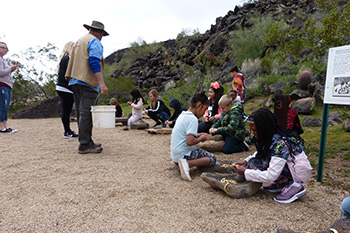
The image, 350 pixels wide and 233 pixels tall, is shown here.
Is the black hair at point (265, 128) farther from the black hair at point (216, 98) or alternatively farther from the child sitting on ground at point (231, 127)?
the black hair at point (216, 98)

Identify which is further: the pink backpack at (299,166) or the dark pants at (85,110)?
the dark pants at (85,110)

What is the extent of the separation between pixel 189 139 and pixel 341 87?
1665 mm

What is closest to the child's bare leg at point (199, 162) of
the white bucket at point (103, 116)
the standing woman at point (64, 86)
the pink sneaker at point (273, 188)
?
the pink sneaker at point (273, 188)

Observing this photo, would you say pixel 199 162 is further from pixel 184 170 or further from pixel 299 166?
pixel 299 166

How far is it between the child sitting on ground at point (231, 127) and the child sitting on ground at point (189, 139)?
102cm

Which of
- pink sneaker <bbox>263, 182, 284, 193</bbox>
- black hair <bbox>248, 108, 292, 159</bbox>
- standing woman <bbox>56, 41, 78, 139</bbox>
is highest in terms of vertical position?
standing woman <bbox>56, 41, 78, 139</bbox>

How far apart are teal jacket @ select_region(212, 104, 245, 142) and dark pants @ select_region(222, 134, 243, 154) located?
7cm

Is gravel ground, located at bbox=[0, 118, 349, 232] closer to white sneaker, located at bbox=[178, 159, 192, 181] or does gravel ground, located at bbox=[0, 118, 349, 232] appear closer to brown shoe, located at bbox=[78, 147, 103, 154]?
white sneaker, located at bbox=[178, 159, 192, 181]

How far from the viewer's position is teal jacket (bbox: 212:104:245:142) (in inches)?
160

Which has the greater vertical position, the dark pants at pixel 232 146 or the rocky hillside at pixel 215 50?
the rocky hillside at pixel 215 50

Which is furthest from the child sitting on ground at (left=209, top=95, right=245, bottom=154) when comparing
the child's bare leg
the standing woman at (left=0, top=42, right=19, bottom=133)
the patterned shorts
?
the standing woman at (left=0, top=42, right=19, bottom=133)

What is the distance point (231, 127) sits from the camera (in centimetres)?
405

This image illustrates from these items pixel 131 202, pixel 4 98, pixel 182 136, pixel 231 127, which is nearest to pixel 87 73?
pixel 182 136

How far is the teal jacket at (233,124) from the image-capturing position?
4.06 meters
